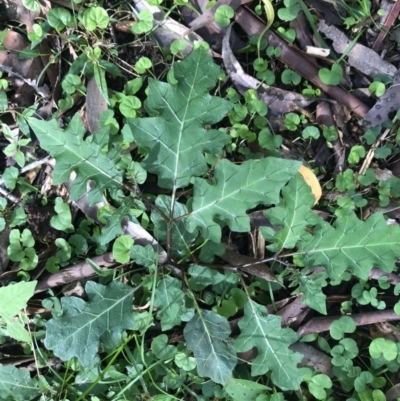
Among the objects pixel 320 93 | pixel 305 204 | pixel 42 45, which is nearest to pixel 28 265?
pixel 42 45

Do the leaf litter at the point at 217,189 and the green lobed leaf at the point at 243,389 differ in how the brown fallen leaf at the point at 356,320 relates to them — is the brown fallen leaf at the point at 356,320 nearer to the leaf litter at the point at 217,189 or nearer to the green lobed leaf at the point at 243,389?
the leaf litter at the point at 217,189

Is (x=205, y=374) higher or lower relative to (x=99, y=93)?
lower

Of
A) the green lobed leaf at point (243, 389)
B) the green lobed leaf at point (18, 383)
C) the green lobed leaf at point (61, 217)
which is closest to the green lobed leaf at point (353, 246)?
the green lobed leaf at point (243, 389)

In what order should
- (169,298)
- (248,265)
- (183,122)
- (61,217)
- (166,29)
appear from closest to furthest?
(183,122) < (169,298) < (248,265) < (61,217) < (166,29)

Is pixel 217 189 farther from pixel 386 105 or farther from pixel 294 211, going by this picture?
pixel 386 105

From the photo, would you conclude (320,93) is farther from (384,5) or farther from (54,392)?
(54,392)

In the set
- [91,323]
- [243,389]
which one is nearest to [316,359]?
[243,389]
